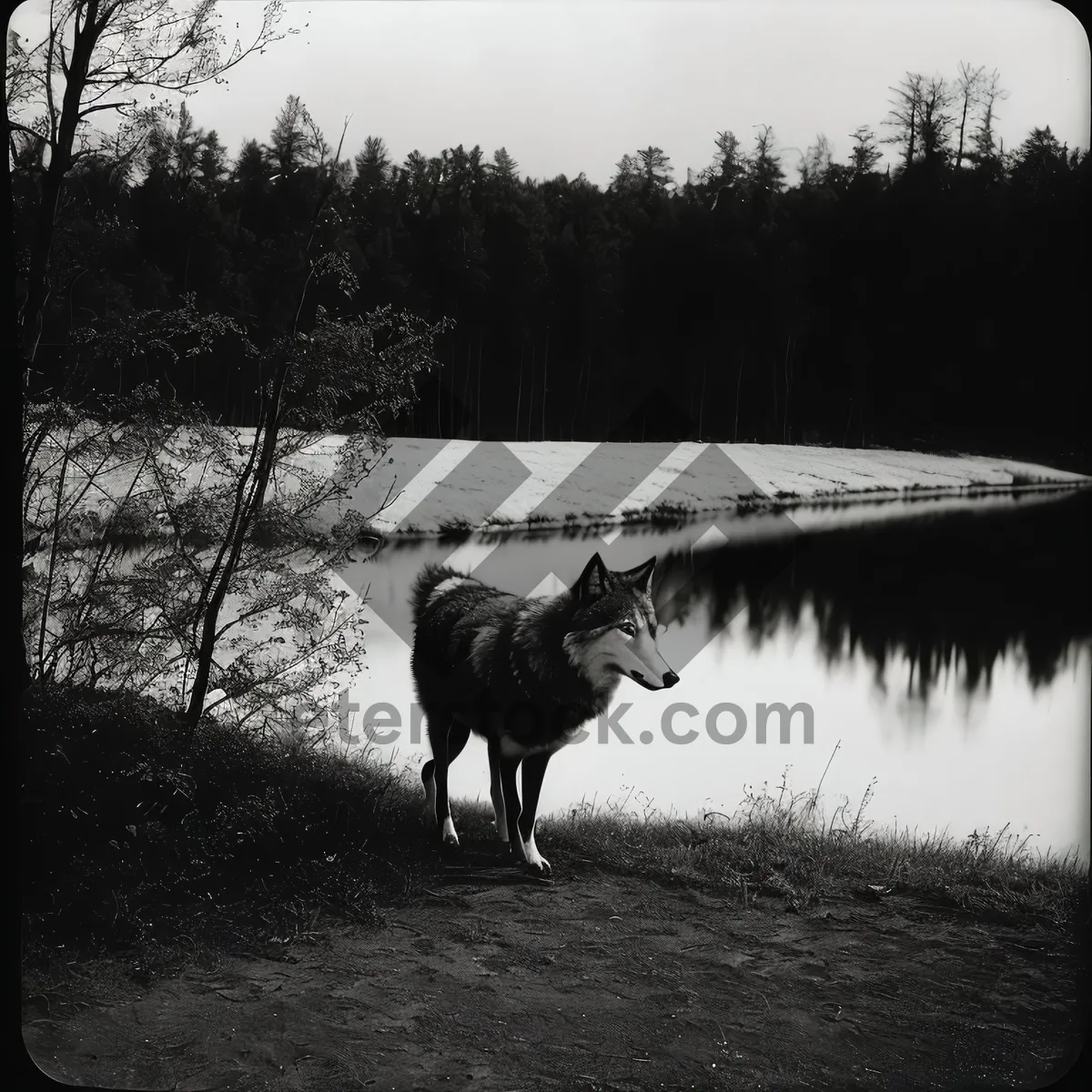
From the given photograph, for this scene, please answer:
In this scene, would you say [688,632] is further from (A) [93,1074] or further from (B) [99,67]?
(B) [99,67]

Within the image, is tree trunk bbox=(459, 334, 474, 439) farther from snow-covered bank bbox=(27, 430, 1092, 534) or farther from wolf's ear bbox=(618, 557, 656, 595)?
wolf's ear bbox=(618, 557, 656, 595)

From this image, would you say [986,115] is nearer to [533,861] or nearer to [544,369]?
[544,369]

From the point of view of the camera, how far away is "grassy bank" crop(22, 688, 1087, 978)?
3061 millimetres

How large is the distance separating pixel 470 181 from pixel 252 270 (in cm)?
89

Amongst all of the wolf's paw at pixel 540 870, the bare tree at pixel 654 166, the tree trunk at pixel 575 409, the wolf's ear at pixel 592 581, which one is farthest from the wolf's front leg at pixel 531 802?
the bare tree at pixel 654 166

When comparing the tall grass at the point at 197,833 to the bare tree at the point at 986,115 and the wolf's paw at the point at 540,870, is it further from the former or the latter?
the bare tree at the point at 986,115

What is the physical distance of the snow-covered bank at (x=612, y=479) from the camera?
328cm

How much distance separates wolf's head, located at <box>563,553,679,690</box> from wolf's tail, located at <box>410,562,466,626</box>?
20.5 inches

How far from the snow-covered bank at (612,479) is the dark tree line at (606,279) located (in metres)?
0.07

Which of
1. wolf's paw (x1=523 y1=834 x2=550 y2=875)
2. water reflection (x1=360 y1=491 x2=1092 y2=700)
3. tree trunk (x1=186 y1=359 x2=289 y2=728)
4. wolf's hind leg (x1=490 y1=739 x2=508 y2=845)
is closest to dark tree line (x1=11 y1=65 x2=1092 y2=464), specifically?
tree trunk (x1=186 y1=359 x2=289 y2=728)

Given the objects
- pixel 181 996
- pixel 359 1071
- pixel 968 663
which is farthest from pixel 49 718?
pixel 968 663

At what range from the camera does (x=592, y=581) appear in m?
3.00

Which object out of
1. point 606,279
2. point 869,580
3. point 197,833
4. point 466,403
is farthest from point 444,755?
point 606,279

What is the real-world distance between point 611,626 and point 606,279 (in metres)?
1.40
